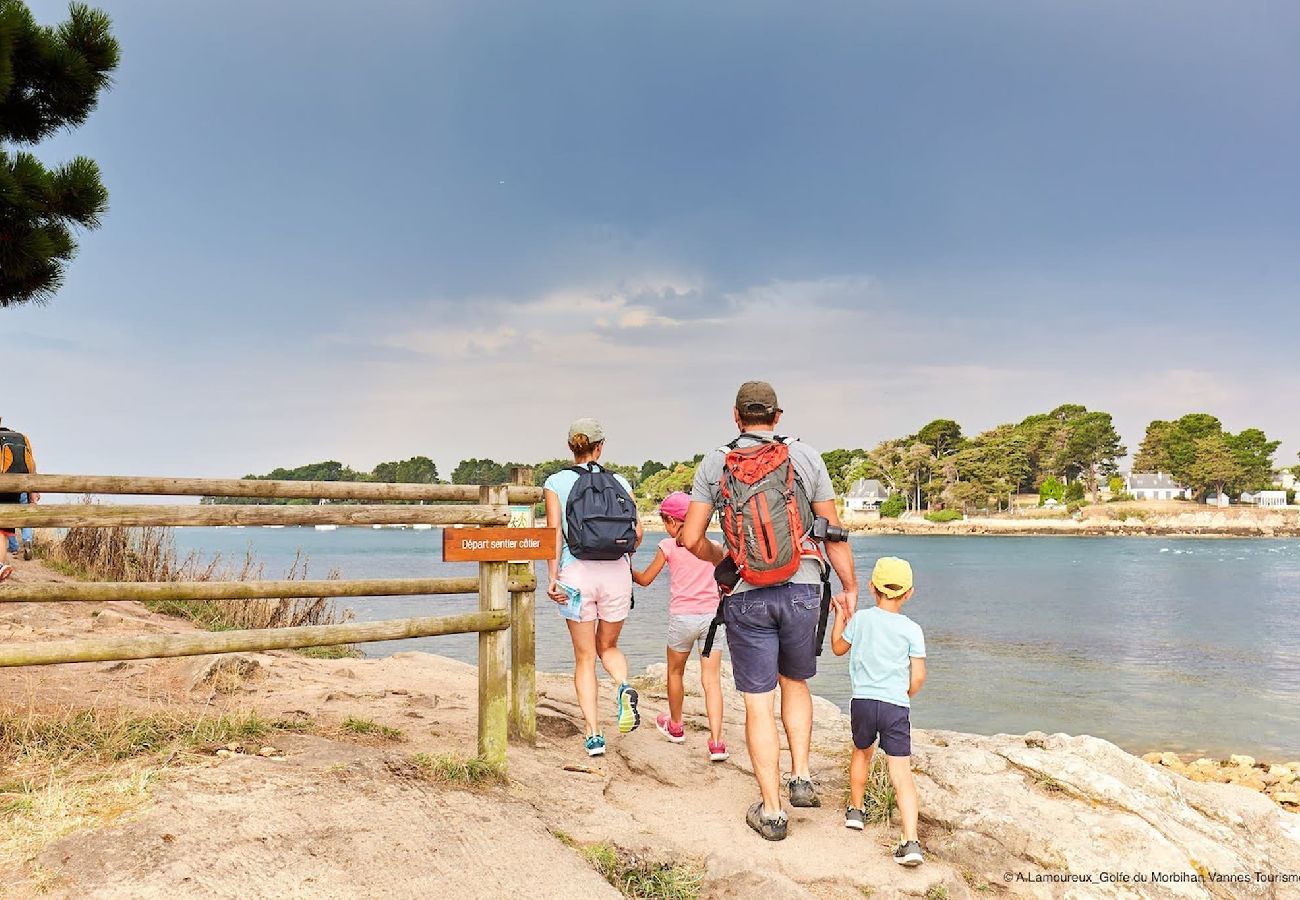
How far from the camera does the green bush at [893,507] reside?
438 feet

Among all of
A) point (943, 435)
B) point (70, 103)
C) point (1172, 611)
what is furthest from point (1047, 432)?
point (70, 103)

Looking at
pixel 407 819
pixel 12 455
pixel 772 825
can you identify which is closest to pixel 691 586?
pixel 772 825

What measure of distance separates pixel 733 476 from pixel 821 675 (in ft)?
40.2

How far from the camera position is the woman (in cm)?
551

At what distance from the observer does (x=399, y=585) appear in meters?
4.99

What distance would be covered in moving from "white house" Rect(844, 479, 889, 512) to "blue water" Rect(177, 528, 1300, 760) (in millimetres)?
86564

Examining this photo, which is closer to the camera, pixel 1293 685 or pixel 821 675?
pixel 821 675

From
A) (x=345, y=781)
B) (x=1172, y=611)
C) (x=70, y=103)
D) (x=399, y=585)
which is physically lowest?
(x=1172, y=611)

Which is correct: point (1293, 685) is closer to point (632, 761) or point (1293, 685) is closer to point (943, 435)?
point (632, 761)

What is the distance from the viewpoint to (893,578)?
4582 millimetres

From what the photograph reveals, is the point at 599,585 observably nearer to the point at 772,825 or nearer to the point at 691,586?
the point at 691,586

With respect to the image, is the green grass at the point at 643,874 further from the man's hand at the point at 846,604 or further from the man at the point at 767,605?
the man's hand at the point at 846,604

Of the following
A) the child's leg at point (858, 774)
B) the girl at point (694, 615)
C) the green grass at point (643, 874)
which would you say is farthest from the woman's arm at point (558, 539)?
the child's leg at point (858, 774)

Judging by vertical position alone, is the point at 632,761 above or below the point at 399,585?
below
